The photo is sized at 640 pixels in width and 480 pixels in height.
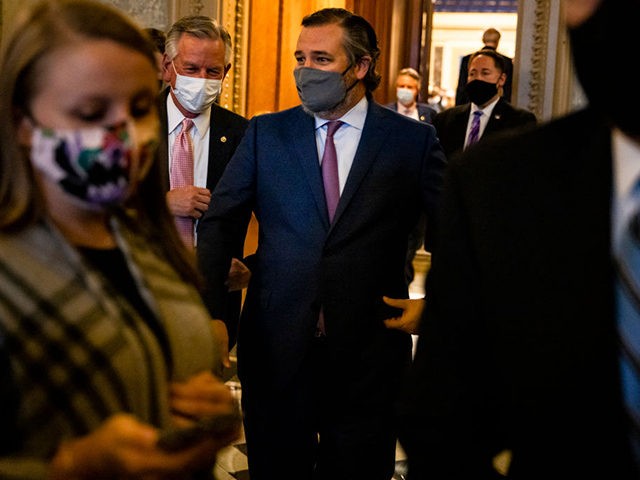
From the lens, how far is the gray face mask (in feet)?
10.9

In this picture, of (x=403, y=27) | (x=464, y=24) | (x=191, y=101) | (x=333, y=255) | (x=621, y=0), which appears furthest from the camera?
(x=464, y=24)

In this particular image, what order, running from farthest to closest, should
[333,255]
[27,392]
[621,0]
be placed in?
[333,255] → [27,392] → [621,0]

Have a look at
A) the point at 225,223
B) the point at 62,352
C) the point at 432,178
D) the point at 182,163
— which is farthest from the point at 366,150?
the point at 62,352

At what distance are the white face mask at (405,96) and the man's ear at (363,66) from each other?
5901mm

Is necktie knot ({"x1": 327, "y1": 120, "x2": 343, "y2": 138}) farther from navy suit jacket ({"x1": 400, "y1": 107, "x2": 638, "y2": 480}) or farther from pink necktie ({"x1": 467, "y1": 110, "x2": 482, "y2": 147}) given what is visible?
pink necktie ({"x1": 467, "y1": 110, "x2": 482, "y2": 147})

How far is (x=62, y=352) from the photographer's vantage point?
1319 mm

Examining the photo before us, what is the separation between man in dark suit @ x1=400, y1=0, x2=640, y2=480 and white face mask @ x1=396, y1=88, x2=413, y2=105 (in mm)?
8075

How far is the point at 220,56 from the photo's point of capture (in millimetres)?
3990

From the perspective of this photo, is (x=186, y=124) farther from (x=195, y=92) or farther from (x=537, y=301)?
(x=537, y=301)

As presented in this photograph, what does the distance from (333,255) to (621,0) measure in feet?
6.70

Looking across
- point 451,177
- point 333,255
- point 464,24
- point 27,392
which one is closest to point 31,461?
point 27,392

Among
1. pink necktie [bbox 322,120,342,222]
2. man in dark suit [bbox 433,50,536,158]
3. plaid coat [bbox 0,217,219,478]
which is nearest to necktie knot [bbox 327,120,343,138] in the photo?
pink necktie [bbox 322,120,342,222]

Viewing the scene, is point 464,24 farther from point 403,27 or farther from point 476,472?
point 476,472

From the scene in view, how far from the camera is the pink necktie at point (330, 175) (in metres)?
3.22
